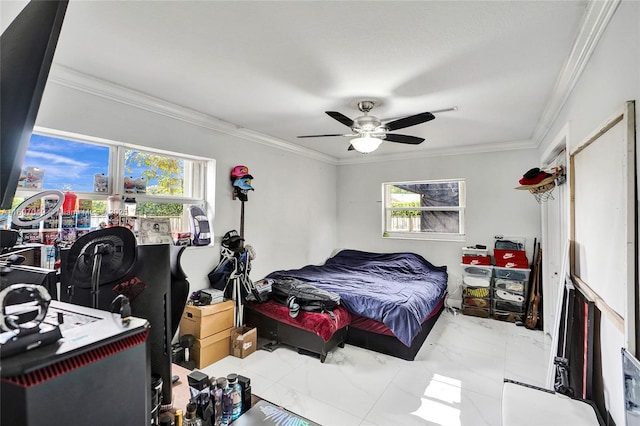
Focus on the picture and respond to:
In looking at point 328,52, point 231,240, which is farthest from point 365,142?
point 231,240

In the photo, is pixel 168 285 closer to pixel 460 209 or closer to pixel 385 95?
pixel 385 95

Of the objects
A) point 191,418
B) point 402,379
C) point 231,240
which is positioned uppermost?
point 231,240

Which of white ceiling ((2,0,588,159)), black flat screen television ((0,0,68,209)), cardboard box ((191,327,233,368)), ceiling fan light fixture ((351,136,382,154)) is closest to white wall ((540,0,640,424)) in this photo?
white ceiling ((2,0,588,159))

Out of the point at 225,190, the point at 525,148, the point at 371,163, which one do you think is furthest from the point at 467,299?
the point at 225,190

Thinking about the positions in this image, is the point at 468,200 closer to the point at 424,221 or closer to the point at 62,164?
the point at 424,221

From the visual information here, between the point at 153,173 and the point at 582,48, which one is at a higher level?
the point at 582,48

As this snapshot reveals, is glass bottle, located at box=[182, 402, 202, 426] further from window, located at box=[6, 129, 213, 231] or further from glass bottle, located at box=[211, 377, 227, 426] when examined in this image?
window, located at box=[6, 129, 213, 231]

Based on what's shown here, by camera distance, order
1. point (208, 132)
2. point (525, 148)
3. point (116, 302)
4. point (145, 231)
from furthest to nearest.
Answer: point (525, 148) → point (208, 132) → point (145, 231) → point (116, 302)

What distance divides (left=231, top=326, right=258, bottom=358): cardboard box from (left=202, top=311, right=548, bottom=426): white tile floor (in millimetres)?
72

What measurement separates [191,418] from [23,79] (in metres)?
1.06

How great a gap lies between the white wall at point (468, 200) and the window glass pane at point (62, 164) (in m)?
3.86

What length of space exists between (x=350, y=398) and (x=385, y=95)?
8.24ft

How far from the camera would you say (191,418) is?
1.01 m

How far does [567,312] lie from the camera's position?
1.98 m
